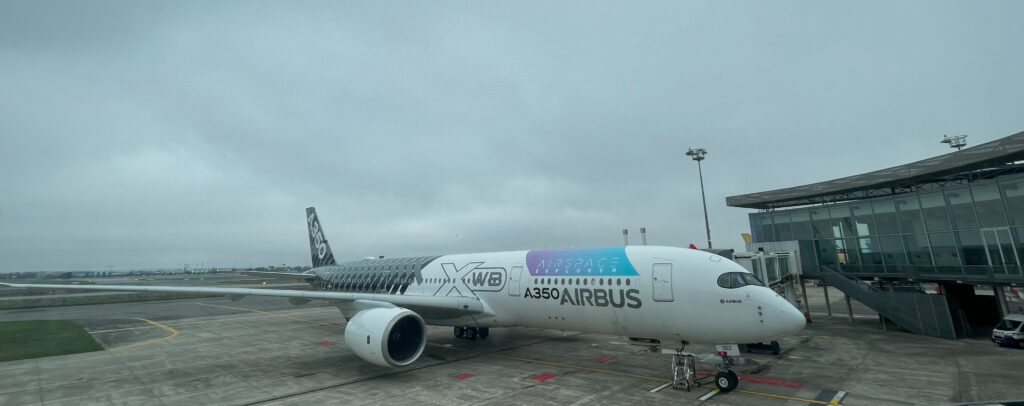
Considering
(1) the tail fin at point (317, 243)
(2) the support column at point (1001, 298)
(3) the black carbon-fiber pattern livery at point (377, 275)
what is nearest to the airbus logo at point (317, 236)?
(1) the tail fin at point (317, 243)

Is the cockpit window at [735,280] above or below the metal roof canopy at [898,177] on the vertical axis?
below

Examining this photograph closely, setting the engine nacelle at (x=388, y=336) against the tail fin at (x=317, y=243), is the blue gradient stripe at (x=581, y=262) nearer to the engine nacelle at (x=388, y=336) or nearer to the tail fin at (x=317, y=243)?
the engine nacelle at (x=388, y=336)

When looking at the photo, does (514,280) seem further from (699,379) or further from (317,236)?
(317,236)

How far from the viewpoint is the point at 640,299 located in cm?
1276

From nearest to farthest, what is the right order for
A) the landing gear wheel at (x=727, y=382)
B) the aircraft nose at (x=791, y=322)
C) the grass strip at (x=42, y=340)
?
the aircraft nose at (x=791, y=322) < the landing gear wheel at (x=727, y=382) < the grass strip at (x=42, y=340)

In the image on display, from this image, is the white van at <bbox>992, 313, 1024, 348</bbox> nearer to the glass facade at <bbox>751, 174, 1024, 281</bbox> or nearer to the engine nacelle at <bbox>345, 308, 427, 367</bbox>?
the glass facade at <bbox>751, 174, 1024, 281</bbox>

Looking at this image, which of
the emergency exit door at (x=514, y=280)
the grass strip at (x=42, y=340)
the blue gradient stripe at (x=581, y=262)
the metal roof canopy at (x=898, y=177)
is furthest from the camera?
the grass strip at (x=42, y=340)

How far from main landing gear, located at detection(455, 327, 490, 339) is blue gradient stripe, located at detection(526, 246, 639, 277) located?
19.9 feet

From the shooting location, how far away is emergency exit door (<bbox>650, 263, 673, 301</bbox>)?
40.7ft

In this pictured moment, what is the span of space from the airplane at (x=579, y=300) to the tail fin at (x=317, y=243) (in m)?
13.7

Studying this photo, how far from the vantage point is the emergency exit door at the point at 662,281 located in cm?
1240

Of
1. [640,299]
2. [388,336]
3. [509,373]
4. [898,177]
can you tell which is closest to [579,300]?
[640,299]

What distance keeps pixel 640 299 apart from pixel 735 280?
276 centimetres

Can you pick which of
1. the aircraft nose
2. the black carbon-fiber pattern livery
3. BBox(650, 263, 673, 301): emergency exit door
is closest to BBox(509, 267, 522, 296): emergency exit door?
BBox(650, 263, 673, 301): emergency exit door
